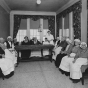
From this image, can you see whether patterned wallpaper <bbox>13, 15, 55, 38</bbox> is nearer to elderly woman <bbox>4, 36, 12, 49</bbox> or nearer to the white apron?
elderly woman <bbox>4, 36, 12, 49</bbox>

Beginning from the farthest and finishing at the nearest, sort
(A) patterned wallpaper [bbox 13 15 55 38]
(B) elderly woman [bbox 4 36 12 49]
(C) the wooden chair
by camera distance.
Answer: (A) patterned wallpaper [bbox 13 15 55 38] < (B) elderly woman [bbox 4 36 12 49] < (C) the wooden chair

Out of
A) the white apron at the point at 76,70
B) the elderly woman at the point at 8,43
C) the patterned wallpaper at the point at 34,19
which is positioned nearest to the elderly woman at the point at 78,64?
the white apron at the point at 76,70

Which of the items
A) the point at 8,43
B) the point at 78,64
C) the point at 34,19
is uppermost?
the point at 34,19

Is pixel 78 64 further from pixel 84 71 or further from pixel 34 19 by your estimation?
pixel 34 19

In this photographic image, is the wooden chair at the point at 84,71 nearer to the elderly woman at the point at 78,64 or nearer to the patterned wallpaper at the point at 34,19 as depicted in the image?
the elderly woman at the point at 78,64

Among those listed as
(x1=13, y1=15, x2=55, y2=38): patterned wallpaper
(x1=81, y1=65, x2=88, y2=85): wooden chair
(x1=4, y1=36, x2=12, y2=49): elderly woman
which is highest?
(x1=13, y1=15, x2=55, y2=38): patterned wallpaper

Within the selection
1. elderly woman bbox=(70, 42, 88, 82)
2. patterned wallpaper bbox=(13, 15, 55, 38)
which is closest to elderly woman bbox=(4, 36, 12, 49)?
patterned wallpaper bbox=(13, 15, 55, 38)

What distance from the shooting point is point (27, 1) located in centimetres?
694

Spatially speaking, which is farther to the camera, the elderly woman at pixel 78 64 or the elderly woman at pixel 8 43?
the elderly woman at pixel 8 43

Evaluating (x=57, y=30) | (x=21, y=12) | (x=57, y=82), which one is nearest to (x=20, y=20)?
(x=21, y=12)

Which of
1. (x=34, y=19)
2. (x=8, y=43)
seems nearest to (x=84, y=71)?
(x=8, y=43)

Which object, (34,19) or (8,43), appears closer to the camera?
(8,43)

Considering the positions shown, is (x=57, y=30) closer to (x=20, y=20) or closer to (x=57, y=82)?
(x=20, y=20)

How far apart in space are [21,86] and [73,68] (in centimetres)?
146
